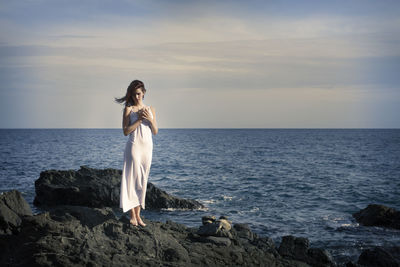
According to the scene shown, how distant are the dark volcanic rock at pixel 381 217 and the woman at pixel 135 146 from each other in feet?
39.9

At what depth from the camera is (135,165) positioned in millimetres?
7523

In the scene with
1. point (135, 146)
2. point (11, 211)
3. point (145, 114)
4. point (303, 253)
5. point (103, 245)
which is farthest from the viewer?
point (303, 253)

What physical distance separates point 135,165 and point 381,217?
42.2ft

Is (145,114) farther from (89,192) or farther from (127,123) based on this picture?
(89,192)

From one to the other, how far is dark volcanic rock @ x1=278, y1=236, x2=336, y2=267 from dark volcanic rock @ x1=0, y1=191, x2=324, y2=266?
2176mm

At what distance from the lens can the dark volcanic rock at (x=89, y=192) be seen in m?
18.0

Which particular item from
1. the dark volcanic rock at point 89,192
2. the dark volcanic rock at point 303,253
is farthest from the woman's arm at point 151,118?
the dark volcanic rock at point 89,192

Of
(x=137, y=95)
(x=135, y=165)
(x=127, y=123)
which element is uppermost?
(x=137, y=95)

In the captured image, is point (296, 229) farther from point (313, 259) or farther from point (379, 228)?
point (313, 259)

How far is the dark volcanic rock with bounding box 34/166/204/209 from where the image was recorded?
709 inches

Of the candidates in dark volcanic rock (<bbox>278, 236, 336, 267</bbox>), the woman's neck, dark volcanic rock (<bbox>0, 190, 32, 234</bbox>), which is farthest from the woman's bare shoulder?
dark volcanic rock (<bbox>278, 236, 336, 267</bbox>)

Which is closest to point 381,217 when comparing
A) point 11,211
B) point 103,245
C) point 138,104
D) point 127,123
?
point 138,104

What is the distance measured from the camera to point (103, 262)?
6.12m

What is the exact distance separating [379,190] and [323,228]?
42.3 ft
